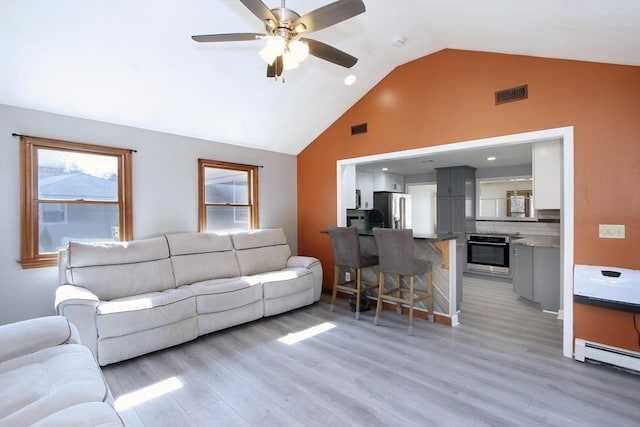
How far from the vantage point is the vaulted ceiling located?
224cm

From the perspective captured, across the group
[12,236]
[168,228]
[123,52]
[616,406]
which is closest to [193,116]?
[123,52]

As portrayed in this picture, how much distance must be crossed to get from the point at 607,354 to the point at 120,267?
460cm

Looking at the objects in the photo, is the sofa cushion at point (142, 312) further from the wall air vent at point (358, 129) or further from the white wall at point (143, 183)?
the wall air vent at point (358, 129)

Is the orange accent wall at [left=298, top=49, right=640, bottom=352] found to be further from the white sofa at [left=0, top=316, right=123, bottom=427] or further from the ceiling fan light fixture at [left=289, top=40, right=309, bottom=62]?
the white sofa at [left=0, top=316, right=123, bottom=427]

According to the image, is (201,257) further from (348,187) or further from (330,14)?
(330,14)

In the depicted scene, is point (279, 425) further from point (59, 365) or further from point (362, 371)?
point (59, 365)

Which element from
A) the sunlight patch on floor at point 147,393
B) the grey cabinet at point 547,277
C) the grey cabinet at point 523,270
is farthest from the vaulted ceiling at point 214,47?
the sunlight patch on floor at point 147,393

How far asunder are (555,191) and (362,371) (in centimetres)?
303

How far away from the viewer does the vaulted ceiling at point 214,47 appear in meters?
2.24

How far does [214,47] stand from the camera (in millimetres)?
2932

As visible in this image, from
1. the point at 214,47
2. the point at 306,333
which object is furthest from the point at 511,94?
the point at 306,333

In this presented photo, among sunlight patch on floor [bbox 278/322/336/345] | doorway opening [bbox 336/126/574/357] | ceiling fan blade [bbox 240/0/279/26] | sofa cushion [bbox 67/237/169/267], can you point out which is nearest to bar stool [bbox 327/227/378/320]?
sunlight patch on floor [bbox 278/322/336/345]

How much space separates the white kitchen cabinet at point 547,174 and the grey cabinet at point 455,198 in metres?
2.88

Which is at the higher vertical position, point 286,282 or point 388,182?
point 388,182
